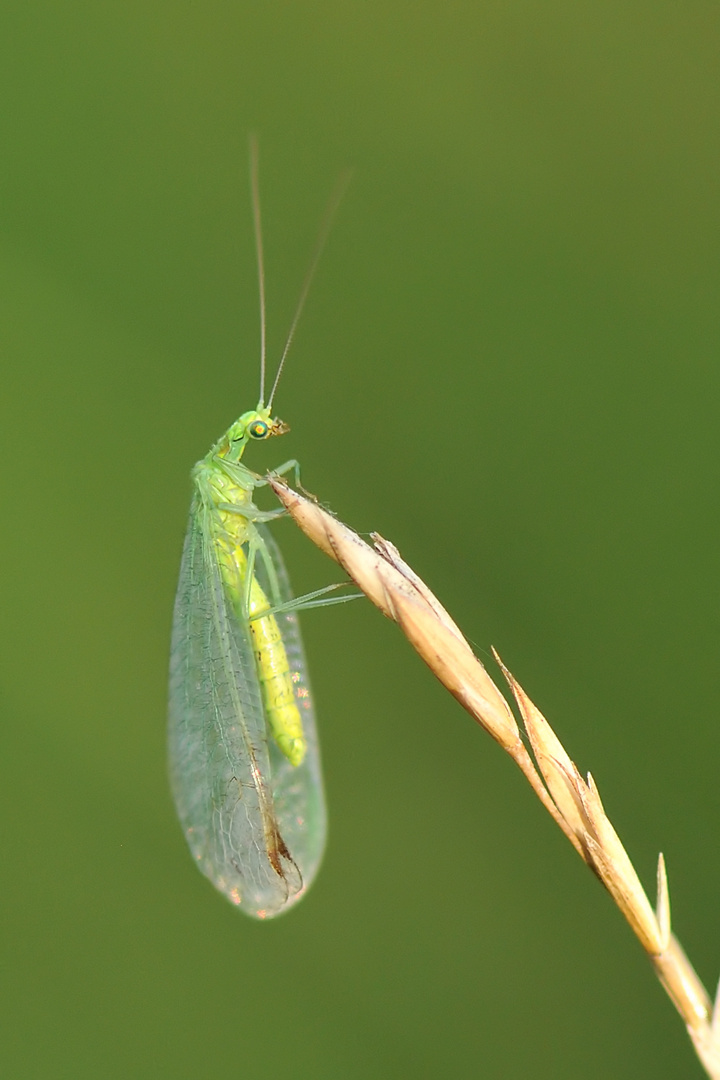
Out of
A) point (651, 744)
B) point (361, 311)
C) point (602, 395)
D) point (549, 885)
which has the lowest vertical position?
point (549, 885)

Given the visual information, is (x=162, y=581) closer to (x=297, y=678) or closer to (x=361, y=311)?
(x=297, y=678)

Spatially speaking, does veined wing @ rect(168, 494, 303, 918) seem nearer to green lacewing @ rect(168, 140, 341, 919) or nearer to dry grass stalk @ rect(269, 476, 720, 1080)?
green lacewing @ rect(168, 140, 341, 919)

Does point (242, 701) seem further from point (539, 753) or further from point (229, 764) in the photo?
point (539, 753)

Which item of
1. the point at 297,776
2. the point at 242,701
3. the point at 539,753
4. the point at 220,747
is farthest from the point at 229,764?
the point at 539,753

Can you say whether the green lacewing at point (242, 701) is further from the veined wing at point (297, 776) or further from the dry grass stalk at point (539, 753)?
the dry grass stalk at point (539, 753)

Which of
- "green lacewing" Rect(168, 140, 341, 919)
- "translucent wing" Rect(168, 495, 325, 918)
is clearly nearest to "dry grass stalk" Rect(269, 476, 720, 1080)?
"green lacewing" Rect(168, 140, 341, 919)

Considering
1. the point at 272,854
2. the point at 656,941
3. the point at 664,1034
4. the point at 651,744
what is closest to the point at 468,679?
the point at 656,941
